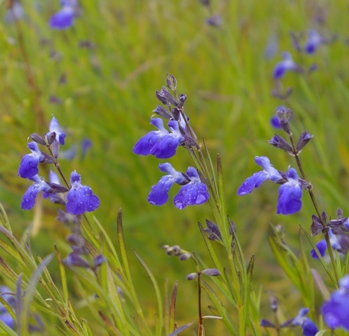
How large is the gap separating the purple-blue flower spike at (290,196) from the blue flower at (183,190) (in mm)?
155

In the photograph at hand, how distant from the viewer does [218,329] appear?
2.76 meters

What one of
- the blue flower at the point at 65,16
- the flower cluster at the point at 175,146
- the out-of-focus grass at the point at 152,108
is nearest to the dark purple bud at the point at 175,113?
the flower cluster at the point at 175,146

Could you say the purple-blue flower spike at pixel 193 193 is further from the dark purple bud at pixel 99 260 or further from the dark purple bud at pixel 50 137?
the dark purple bud at pixel 50 137

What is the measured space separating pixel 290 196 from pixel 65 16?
2379 millimetres

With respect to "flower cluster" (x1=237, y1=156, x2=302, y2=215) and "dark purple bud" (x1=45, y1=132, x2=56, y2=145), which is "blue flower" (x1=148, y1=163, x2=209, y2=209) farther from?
"dark purple bud" (x1=45, y1=132, x2=56, y2=145)

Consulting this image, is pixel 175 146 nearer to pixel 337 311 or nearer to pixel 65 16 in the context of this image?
pixel 337 311

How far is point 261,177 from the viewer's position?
1.34m

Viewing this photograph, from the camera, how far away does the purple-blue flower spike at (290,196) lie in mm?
1251

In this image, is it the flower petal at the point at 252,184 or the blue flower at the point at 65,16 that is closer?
the flower petal at the point at 252,184

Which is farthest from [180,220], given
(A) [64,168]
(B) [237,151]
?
(A) [64,168]

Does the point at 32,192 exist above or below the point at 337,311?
above

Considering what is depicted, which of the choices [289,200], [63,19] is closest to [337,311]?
[289,200]

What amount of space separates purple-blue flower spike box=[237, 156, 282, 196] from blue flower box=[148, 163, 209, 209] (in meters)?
0.08

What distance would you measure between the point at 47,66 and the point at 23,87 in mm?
256
